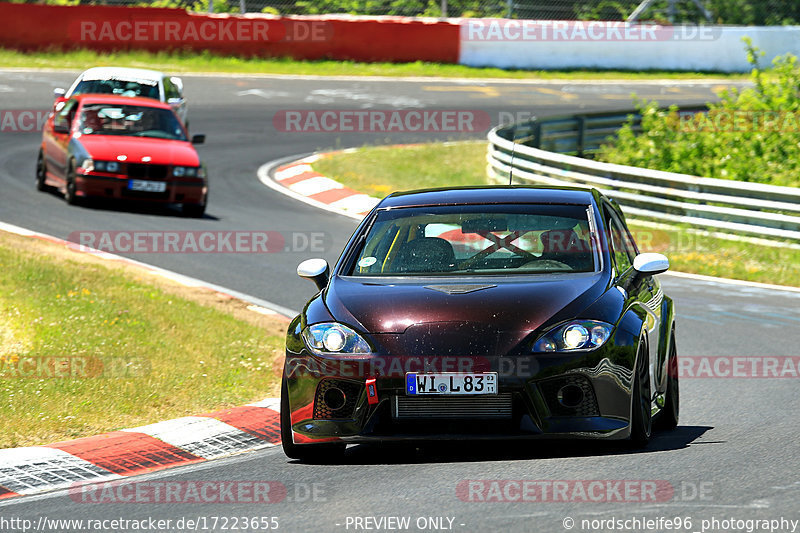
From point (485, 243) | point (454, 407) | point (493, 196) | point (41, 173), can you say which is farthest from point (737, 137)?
point (454, 407)

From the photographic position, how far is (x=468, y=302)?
6.81 metres

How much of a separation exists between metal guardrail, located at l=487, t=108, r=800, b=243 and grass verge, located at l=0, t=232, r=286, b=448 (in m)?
4.79

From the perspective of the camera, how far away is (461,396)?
21.4ft

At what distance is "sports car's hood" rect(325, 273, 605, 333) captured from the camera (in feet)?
21.9

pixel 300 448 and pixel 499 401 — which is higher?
pixel 499 401

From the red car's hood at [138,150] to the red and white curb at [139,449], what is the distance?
1005 centimetres

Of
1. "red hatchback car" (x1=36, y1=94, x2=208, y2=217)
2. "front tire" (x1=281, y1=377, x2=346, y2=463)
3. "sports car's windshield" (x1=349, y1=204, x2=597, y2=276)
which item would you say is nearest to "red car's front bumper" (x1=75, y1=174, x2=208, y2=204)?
"red hatchback car" (x1=36, y1=94, x2=208, y2=217)

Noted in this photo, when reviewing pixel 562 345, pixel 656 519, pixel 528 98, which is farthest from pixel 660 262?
pixel 528 98

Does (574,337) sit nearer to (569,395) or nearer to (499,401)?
(569,395)

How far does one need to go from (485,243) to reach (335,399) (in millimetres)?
1638

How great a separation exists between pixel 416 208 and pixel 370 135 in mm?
20909

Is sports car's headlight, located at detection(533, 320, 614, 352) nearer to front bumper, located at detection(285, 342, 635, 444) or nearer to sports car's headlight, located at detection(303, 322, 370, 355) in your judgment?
front bumper, located at detection(285, 342, 635, 444)

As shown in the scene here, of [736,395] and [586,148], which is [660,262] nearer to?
[736,395]

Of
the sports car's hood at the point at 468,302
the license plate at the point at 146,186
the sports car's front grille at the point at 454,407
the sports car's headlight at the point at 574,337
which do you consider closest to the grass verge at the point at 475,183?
the license plate at the point at 146,186
